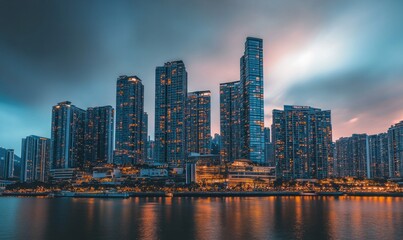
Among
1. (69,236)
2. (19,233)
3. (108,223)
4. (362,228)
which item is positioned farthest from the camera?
(108,223)

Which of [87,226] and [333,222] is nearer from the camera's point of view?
[87,226]

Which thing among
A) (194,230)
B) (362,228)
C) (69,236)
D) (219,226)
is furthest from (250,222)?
(69,236)

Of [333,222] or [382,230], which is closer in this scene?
[382,230]

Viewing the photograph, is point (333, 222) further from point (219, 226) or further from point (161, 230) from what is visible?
point (161, 230)

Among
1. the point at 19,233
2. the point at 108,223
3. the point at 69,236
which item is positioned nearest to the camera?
Result: the point at 69,236

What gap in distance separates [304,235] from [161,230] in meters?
23.9

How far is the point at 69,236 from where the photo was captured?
6059cm

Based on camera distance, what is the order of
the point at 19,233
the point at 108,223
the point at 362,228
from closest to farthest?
the point at 19,233 → the point at 362,228 → the point at 108,223

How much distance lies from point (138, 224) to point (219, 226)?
1584 cm

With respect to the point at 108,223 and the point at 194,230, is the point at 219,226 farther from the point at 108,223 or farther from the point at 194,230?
the point at 108,223

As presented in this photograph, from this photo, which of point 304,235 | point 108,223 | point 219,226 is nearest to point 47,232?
point 108,223

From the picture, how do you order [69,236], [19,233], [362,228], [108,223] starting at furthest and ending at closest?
[108,223], [362,228], [19,233], [69,236]

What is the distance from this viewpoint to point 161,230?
6600 cm

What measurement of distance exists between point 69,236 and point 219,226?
86.4 feet
